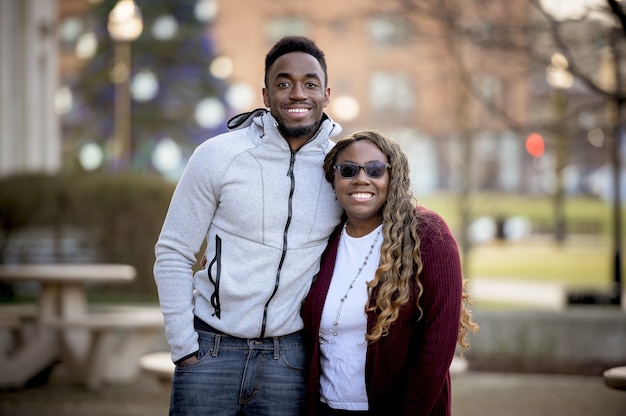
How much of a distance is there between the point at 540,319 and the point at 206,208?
675 centimetres

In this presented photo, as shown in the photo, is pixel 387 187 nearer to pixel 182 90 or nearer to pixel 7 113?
pixel 7 113

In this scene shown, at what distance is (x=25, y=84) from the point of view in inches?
655

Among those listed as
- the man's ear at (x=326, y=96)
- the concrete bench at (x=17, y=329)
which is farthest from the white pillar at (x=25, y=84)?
the man's ear at (x=326, y=96)

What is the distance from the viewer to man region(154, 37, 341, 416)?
3.57 m

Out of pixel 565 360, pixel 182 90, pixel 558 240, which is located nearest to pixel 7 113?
pixel 565 360

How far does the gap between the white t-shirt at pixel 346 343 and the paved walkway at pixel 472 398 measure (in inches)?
164

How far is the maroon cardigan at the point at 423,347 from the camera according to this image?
3441 millimetres

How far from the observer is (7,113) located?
1644cm

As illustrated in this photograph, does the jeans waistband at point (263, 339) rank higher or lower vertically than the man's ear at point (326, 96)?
lower

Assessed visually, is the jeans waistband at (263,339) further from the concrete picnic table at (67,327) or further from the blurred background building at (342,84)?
the concrete picnic table at (67,327)

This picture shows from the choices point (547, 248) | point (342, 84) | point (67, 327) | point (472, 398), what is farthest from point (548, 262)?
point (342, 84)

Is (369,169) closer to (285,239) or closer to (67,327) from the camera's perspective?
(285,239)

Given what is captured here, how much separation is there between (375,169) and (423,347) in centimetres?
70

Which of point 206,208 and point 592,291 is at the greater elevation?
point 206,208
